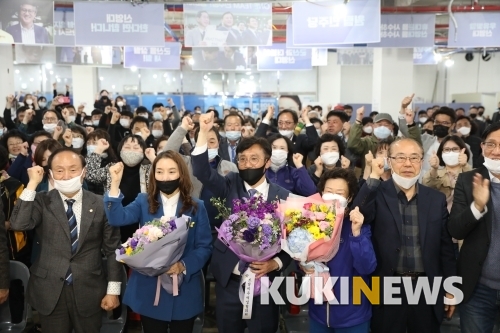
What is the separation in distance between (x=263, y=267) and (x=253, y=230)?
0.36 m

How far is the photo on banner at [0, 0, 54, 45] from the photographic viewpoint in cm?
804

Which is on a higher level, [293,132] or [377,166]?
[293,132]

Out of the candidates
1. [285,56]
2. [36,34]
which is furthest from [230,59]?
[36,34]

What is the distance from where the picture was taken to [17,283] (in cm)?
394

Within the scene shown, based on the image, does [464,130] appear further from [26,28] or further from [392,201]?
[26,28]

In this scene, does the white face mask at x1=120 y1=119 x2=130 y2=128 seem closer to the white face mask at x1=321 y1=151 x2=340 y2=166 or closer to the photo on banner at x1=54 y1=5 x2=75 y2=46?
the photo on banner at x1=54 y1=5 x2=75 y2=46

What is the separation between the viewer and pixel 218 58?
11555 millimetres

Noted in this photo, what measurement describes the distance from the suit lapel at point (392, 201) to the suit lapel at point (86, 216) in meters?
1.99

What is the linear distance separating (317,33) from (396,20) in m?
1.84

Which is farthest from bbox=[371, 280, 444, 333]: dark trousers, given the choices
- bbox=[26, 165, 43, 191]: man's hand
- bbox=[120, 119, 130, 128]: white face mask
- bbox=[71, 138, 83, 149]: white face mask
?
bbox=[120, 119, 130, 128]: white face mask

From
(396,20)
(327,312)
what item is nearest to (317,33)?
(396,20)

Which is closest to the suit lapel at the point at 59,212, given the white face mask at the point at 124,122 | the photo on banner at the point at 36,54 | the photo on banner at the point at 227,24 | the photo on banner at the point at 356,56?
the white face mask at the point at 124,122

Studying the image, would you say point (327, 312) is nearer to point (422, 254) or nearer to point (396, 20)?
point (422, 254)

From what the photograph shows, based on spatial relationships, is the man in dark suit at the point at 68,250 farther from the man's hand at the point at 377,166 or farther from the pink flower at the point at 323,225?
the man's hand at the point at 377,166
